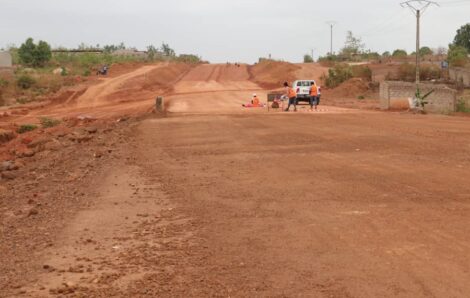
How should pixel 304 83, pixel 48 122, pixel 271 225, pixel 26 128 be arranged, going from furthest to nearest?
pixel 304 83 < pixel 48 122 < pixel 26 128 < pixel 271 225

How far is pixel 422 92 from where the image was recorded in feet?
122

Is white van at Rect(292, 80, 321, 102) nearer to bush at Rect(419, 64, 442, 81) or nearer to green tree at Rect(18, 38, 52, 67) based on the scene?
bush at Rect(419, 64, 442, 81)

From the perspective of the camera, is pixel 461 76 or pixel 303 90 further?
pixel 461 76

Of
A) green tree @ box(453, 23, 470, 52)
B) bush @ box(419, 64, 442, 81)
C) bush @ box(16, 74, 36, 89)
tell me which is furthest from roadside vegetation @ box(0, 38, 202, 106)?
green tree @ box(453, 23, 470, 52)

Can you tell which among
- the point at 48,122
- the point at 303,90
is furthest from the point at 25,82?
the point at 303,90

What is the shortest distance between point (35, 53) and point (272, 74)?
31379 millimetres

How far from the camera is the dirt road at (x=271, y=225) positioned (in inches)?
266

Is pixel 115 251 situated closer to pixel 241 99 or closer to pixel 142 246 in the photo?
pixel 142 246

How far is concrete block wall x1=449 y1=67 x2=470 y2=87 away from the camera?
5933cm

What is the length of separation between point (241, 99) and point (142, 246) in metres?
39.3

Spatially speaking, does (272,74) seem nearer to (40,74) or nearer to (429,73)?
(429,73)

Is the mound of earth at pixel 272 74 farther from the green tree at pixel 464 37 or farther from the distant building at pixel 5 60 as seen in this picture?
the green tree at pixel 464 37

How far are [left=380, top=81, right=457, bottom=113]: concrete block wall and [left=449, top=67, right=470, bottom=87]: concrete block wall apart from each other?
73.5 ft

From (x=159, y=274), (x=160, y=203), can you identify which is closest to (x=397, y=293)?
(x=159, y=274)
